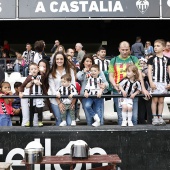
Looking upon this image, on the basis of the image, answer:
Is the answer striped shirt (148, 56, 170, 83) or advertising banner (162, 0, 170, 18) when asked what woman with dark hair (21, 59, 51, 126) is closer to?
striped shirt (148, 56, 170, 83)

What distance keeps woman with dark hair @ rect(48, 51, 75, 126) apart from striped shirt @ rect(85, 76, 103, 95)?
28cm

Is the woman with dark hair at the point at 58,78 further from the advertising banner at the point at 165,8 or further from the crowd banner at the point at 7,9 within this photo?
the advertising banner at the point at 165,8

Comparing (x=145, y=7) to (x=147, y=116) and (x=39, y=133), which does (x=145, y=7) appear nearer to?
(x=147, y=116)

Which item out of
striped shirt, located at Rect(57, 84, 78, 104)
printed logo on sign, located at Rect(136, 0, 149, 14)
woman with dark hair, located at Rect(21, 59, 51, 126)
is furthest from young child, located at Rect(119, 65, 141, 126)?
printed logo on sign, located at Rect(136, 0, 149, 14)

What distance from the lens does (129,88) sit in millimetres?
6156

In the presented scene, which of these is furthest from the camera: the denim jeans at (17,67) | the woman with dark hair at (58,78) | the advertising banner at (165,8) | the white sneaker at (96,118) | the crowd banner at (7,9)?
the crowd banner at (7,9)

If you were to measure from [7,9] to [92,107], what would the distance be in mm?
9077

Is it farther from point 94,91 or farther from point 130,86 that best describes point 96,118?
point 130,86

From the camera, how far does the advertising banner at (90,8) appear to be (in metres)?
14.2

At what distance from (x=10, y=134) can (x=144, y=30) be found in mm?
14772

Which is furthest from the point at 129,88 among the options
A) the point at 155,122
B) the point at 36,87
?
the point at 36,87

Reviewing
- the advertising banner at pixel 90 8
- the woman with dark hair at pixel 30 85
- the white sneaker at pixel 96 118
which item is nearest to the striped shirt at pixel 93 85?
the white sneaker at pixel 96 118

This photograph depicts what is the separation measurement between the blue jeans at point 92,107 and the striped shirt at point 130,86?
507mm

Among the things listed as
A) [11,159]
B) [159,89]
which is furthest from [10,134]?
[159,89]
